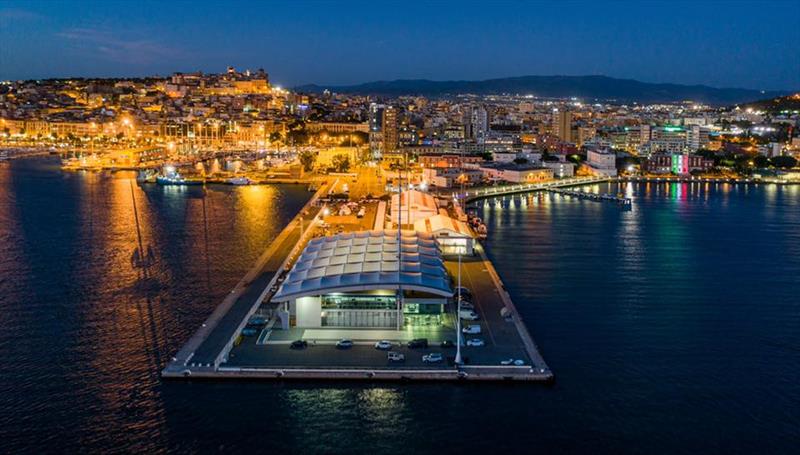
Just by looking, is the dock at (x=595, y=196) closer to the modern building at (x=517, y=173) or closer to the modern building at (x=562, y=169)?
the modern building at (x=517, y=173)

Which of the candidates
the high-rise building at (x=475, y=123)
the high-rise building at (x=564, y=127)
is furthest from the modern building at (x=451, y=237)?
the high-rise building at (x=564, y=127)

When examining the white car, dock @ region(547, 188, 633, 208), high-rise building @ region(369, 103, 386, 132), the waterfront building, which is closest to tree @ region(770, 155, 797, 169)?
dock @ region(547, 188, 633, 208)

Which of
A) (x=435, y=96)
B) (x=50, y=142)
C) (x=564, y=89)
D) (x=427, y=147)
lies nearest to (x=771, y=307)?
(x=427, y=147)

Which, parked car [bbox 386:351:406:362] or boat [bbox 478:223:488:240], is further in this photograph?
boat [bbox 478:223:488:240]

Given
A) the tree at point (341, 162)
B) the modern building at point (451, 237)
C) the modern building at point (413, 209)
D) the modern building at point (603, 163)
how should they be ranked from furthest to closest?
the modern building at point (603, 163) < the tree at point (341, 162) < the modern building at point (413, 209) < the modern building at point (451, 237)

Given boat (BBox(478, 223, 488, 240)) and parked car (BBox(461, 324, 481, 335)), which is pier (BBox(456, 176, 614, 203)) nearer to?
boat (BBox(478, 223, 488, 240))
